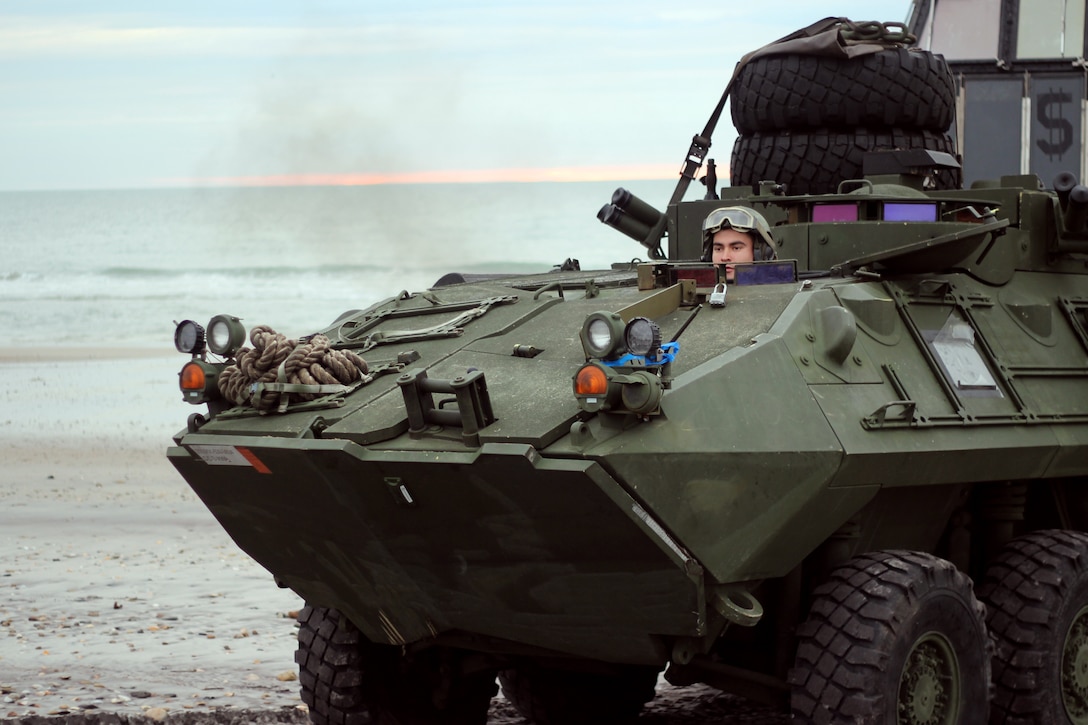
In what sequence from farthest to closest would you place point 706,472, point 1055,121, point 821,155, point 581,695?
point 1055,121 → point 821,155 → point 581,695 → point 706,472

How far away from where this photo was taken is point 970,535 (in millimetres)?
7340

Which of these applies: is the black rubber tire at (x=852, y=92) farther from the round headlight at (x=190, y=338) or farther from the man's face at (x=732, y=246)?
the round headlight at (x=190, y=338)

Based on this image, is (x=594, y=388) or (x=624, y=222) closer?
(x=594, y=388)

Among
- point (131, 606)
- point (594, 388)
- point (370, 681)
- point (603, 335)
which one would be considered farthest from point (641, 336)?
point (131, 606)

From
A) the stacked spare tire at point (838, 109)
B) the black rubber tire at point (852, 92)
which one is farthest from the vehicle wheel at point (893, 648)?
the black rubber tire at point (852, 92)

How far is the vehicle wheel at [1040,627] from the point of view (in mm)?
6820

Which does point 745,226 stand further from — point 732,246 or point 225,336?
point 225,336

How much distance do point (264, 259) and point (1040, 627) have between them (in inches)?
1708

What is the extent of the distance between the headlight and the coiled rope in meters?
1.25

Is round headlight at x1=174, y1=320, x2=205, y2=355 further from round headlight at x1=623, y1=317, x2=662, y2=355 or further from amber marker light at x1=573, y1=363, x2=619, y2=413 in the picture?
round headlight at x1=623, y1=317, x2=662, y2=355

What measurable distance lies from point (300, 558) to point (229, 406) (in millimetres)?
653

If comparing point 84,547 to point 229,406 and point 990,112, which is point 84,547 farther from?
point 990,112

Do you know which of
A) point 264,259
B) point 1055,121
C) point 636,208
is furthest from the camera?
point 264,259

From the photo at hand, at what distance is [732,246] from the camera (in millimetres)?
6941
